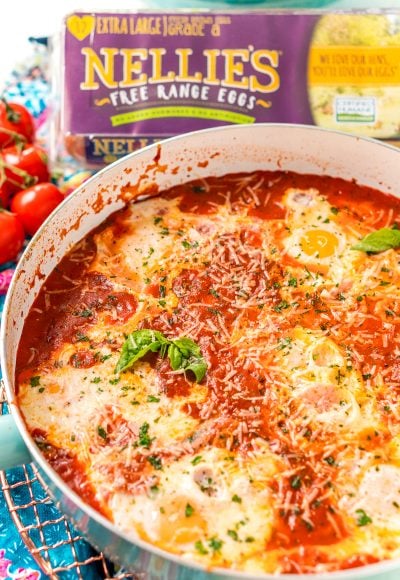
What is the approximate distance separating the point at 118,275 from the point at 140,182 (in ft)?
2.17

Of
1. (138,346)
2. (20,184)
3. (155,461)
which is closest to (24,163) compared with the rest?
(20,184)

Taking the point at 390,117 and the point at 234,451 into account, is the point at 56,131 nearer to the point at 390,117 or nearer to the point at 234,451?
the point at 390,117

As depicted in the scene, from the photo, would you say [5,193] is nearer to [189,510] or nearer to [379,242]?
[379,242]

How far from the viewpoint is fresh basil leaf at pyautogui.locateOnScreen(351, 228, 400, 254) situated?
3928mm

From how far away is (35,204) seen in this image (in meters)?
4.69

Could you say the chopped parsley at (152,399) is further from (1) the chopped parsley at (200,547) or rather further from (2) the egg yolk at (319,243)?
(2) the egg yolk at (319,243)

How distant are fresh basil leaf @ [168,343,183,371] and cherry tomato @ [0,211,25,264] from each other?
5.33 ft

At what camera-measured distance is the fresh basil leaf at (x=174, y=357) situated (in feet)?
11.2

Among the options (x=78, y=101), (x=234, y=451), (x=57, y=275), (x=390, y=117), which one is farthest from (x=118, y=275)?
(x=390, y=117)

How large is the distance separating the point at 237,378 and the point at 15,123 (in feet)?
8.71

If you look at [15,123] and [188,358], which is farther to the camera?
[15,123]

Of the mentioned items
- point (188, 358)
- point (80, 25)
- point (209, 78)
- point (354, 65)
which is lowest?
point (188, 358)

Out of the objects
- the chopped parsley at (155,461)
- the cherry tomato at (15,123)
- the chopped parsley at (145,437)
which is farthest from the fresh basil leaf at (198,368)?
the cherry tomato at (15,123)

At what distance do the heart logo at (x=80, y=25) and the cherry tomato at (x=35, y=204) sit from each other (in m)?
1.05
